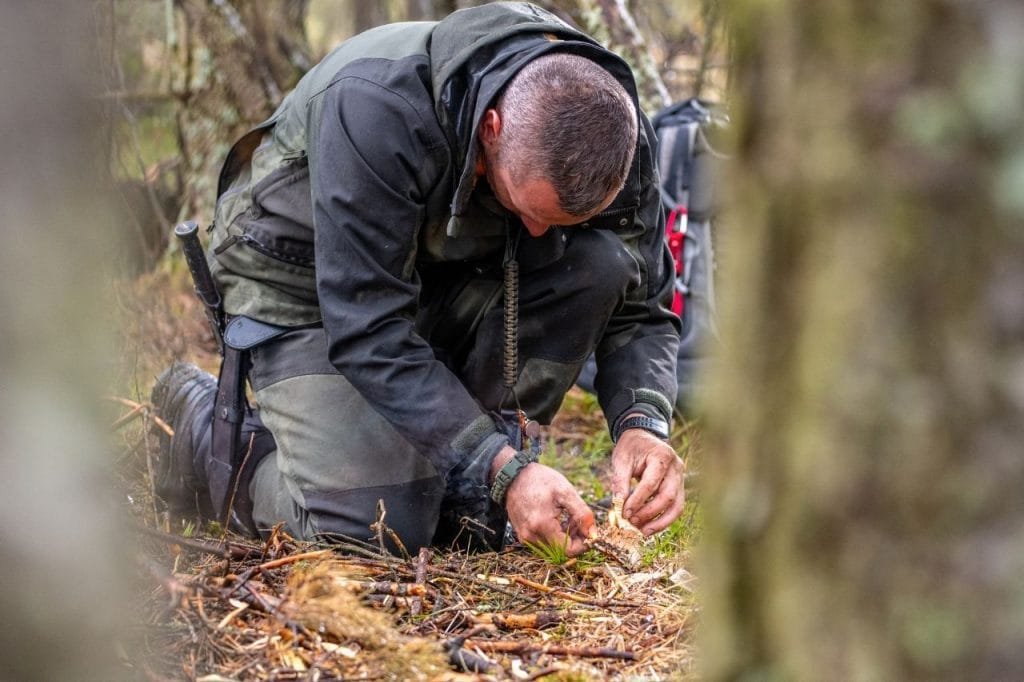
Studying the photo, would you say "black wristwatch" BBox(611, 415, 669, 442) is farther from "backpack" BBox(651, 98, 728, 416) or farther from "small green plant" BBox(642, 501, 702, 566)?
"backpack" BBox(651, 98, 728, 416)

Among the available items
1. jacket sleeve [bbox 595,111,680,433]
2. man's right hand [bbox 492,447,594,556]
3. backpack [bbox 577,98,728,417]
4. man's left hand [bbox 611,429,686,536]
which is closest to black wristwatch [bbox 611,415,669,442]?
jacket sleeve [bbox 595,111,680,433]

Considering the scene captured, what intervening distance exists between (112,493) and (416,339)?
1.37 m

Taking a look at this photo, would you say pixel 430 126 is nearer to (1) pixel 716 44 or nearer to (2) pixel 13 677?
(2) pixel 13 677

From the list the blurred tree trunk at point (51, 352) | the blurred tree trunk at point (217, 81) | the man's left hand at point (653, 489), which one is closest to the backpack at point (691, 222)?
the man's left hand at point (653, 489)

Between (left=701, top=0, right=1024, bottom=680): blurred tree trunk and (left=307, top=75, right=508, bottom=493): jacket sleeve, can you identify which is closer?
(left=701, top=0, right=1024, bottom=680): blurred tree trunk

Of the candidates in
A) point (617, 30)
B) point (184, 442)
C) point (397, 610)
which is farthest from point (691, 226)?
point (397, 610)

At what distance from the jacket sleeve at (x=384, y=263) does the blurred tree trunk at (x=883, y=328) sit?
1551mm

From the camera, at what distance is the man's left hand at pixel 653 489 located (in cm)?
270

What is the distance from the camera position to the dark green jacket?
8.71 ft

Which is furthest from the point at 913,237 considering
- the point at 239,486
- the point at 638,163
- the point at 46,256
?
the point at 239,486

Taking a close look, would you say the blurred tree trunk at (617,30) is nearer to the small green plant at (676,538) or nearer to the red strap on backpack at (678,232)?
the red strap on backpack at (678,232)

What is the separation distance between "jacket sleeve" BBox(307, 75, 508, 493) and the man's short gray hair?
230 mm

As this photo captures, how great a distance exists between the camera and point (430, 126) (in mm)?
2703

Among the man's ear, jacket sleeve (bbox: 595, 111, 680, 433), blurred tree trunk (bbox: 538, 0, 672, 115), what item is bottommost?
jacket sleeve (bbox: 595, 111, 680, 433)
